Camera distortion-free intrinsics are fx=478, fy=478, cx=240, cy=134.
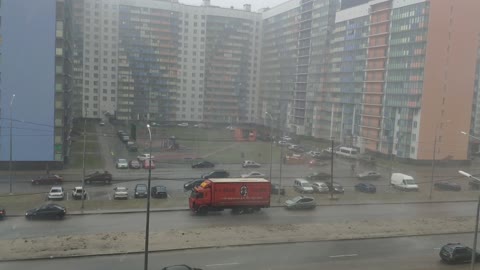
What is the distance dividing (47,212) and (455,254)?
11.5 meters

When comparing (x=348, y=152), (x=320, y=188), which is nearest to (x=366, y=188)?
(x=320, y=188)

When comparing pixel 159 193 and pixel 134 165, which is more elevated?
pixel 159 193

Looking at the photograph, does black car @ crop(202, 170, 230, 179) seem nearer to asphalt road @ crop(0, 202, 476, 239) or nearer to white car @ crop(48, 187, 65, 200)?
asphalt road @ crop(0, 202, 476, 239)

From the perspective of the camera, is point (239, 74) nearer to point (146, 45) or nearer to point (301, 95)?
point (301, 95)

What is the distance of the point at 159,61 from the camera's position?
36781 millimetres

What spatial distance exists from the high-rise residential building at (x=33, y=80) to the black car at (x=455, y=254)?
18.7m

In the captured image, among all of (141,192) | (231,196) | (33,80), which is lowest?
(141,192)

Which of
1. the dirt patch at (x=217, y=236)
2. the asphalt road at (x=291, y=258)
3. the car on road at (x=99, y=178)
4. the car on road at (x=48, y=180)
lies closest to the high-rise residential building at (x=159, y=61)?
the car on road at (x=48, y=180)

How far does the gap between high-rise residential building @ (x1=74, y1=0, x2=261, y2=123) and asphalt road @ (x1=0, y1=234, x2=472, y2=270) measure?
80.6 ft

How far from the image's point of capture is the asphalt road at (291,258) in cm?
1075

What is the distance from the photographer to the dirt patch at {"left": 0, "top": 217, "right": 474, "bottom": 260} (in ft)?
37.9

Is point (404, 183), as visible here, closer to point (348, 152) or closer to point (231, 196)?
point (348, 152)

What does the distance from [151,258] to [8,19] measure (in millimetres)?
16452

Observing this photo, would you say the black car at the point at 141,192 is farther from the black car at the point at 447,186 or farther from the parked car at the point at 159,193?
the black car at the point at 447,186
